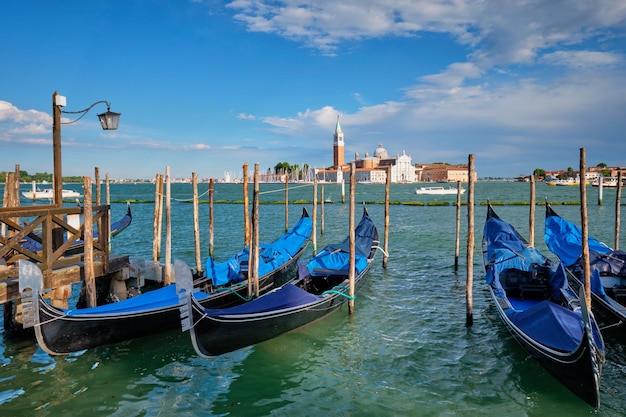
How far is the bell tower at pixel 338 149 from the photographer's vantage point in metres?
107

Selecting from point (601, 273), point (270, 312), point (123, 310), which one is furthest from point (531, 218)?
point (123, 310)

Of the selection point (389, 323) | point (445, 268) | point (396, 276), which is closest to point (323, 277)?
point (389, 323)

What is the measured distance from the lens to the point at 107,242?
6082 mm

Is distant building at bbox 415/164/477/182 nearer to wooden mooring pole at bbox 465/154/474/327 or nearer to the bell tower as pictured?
the bell tower

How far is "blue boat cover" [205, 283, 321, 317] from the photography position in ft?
16.0

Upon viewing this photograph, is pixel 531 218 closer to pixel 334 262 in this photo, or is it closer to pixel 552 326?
pixel 334 262

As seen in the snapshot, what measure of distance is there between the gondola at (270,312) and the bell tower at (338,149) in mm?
99367

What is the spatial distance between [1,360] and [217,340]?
8.25 feet

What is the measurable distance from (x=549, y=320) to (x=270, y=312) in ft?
9.67

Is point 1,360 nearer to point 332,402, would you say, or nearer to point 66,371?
point 66,371

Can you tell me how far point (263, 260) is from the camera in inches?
307

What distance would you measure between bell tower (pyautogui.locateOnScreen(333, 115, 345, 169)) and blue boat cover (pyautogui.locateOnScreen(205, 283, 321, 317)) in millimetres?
101166

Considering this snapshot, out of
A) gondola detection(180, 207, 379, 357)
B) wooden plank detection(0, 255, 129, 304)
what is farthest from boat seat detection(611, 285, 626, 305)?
wooden plank detection(0, 255, 129, 304)

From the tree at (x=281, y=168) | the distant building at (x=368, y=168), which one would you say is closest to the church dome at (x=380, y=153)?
the distant building at (x=368, y=168)
